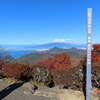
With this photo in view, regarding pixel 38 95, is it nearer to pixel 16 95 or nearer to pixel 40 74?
pixel 16 95

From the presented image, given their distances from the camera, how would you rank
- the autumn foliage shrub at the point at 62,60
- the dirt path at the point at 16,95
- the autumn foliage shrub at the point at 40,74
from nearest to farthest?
the dirt path at the point at 16,95
the autumn foliage shrub at the point at 40,74
the autumn foliage shrub at the point at 62,60

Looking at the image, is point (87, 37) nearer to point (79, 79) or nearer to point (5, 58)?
point (79, 79)

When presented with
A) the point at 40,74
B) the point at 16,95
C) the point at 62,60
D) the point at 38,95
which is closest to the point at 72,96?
the point at 38,95

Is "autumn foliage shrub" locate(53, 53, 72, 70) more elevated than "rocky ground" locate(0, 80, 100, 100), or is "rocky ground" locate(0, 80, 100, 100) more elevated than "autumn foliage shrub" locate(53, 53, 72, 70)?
"rocky ground" locate(0, 80, 100, 100)

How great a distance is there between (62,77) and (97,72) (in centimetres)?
179

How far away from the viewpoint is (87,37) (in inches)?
146

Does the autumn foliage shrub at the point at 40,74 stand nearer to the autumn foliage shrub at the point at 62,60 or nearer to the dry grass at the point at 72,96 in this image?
the dry grass at the point at 72,96

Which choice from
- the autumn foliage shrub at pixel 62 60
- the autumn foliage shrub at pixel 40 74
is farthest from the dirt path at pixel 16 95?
the autumn foliage shrub at pixel 62 60

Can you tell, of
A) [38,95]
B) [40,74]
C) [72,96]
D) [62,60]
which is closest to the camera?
[72,96]

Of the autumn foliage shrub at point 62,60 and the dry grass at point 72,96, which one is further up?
the dry grass at point 72,96

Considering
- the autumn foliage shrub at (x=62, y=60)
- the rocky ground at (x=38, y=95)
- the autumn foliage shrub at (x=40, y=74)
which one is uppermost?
the autumn foliage shrub at (x=40, y=74)

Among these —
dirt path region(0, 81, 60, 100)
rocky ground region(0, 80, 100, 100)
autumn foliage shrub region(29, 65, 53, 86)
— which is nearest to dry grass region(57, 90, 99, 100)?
rocky ground region(0, 80, 100, 100)

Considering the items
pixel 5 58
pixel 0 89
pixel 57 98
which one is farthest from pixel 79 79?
pixel 5 58

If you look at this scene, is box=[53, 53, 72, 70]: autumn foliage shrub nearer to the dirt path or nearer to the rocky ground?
the rocky ground
